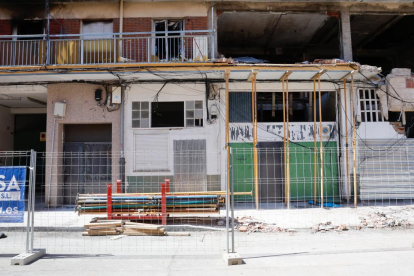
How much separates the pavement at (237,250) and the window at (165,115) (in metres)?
5.05

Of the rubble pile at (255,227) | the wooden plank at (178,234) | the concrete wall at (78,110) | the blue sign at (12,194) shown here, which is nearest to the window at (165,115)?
the concrete wall at (78,110)

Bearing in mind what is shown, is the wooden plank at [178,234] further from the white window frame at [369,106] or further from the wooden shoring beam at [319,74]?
the white window frame at [369,106]

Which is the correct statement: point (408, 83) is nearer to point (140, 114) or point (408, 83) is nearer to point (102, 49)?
point (140, 114)

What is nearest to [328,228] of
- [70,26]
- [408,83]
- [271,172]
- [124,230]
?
[271,172]

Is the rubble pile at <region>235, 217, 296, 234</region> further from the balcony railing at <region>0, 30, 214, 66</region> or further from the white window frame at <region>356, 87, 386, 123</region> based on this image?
the white window frame at <region>356, 87, 386, 123</region>

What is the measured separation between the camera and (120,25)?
42.4 ft

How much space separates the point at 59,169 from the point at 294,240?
29.2 feet

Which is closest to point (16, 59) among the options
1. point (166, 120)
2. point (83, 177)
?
point (83, 177)

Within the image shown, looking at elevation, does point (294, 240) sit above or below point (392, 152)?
below

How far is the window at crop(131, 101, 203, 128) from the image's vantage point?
12.6m

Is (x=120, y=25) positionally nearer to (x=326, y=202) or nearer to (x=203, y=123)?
(x=203, y=123)

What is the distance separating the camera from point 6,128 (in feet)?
53.0

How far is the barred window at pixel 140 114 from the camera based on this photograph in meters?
12.7

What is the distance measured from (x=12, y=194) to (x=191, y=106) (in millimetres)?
7325
